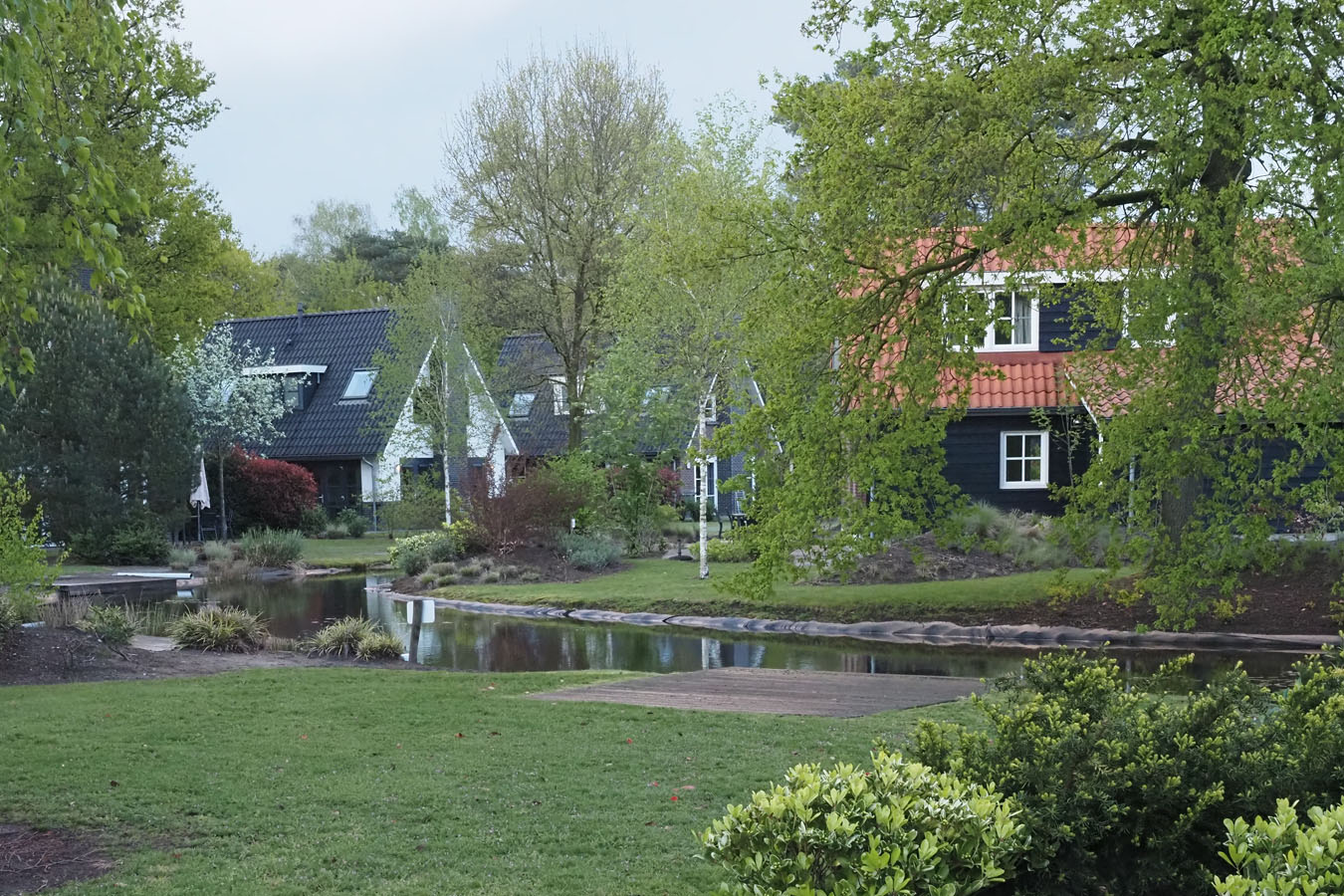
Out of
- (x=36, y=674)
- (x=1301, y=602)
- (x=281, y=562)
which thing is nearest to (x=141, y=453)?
(x=281, y=562)

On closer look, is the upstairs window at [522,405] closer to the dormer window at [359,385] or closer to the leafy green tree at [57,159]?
the dormer window at [359,385]

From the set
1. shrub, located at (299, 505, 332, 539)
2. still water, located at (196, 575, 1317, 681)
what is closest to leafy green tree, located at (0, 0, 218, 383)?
still water, located at (196, 575, 1317, 681)

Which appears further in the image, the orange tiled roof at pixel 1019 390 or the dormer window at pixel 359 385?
the dormer window at pixel 359 385

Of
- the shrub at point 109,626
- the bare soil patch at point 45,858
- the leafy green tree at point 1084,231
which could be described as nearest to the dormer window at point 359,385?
the shrub at point 109,626

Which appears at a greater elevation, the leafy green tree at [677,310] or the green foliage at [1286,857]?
the leafy green tree at [677,310]

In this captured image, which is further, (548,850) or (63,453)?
(63,453)

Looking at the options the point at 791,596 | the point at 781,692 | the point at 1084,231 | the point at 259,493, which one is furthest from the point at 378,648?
the point at 259,493

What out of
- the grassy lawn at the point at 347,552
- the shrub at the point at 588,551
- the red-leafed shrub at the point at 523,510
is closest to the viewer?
the shrub at the point at 588,551

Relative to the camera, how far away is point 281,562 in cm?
2981

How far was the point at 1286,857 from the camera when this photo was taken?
3.54 metres

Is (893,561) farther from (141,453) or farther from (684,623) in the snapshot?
(141,453)

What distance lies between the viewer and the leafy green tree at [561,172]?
31.1 m

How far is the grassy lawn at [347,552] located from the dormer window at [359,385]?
6635 mm

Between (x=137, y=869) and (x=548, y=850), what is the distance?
2.01 meters
